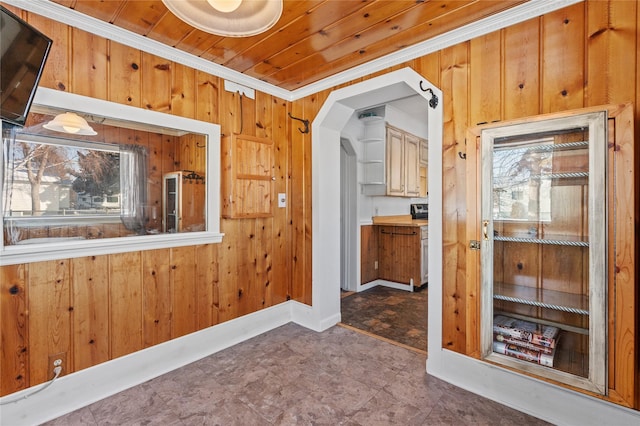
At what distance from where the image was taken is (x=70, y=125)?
195 centimetres

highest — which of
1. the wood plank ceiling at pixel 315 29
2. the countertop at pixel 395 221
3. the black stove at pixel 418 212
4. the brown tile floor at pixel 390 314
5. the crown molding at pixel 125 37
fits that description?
the wood plank ceiling at pixel 315 29

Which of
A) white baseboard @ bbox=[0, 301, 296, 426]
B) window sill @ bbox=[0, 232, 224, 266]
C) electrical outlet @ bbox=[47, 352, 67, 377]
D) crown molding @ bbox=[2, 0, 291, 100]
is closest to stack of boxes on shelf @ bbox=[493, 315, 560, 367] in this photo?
white baseboard @ bbox=[0, 301, 296, 426]

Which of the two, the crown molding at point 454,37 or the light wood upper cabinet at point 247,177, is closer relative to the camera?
the crown molding at point 454,37

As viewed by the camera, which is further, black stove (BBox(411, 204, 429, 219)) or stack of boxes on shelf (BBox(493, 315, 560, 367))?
black stove (BBox(411, 204, 429, 219))

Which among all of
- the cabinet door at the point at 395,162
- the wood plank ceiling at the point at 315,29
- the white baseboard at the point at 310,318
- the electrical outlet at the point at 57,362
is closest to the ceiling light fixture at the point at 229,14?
the wood plank ceiling at the point at 315,29

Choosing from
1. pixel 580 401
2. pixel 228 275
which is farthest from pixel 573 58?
pixel 228 275

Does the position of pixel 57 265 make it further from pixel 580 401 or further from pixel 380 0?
pixel 580 401

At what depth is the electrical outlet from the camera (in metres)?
1.88

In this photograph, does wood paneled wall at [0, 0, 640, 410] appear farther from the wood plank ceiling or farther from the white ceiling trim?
the wood plank ceiling

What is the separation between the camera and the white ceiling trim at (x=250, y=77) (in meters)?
1.82

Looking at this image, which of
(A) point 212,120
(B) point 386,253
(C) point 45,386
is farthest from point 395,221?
(C) point 45,386

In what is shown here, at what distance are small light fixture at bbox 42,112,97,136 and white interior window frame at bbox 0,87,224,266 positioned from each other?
5cm

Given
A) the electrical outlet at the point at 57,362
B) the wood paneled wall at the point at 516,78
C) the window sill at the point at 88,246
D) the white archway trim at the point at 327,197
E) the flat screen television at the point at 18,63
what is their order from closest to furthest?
the flat screen television at the point at 18,63, the wood paneled wall at the point at 516,78, the window sill at the point at 88,246, the electrical outlet at the point at 57,362, the white archway trim at the point at 327,197

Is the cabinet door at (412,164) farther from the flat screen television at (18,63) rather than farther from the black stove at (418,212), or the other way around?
the flat screen television at (18,63)
